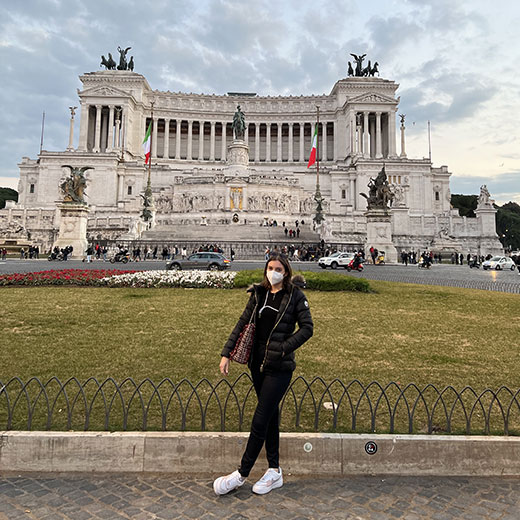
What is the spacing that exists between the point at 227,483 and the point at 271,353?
1.28 meters

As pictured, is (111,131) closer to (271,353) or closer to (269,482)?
(271,353)

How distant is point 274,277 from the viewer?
4074mm

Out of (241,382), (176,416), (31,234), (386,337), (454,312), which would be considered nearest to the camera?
(176,416)

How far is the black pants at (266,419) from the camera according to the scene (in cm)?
387

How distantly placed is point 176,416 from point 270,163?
8427cm

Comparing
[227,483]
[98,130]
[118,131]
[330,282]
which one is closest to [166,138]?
[118,131]

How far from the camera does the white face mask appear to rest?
4.07 meters

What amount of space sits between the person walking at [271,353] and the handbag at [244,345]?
0.18ft

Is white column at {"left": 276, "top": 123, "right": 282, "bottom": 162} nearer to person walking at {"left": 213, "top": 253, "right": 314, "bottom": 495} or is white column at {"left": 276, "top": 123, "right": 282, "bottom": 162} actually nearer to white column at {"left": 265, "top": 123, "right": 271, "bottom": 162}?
white column at {"left": 265, "top": 123, "right": 271, "bottom": 162}

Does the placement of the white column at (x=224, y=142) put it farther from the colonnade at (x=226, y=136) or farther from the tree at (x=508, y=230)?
the tree at (x=508, y=230)

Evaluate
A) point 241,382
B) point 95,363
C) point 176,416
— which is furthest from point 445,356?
point 95,363

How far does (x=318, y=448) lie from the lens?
4.23 m

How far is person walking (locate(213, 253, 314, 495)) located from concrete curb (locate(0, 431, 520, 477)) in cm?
36

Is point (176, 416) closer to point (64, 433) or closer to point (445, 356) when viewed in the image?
point (64, 433)
